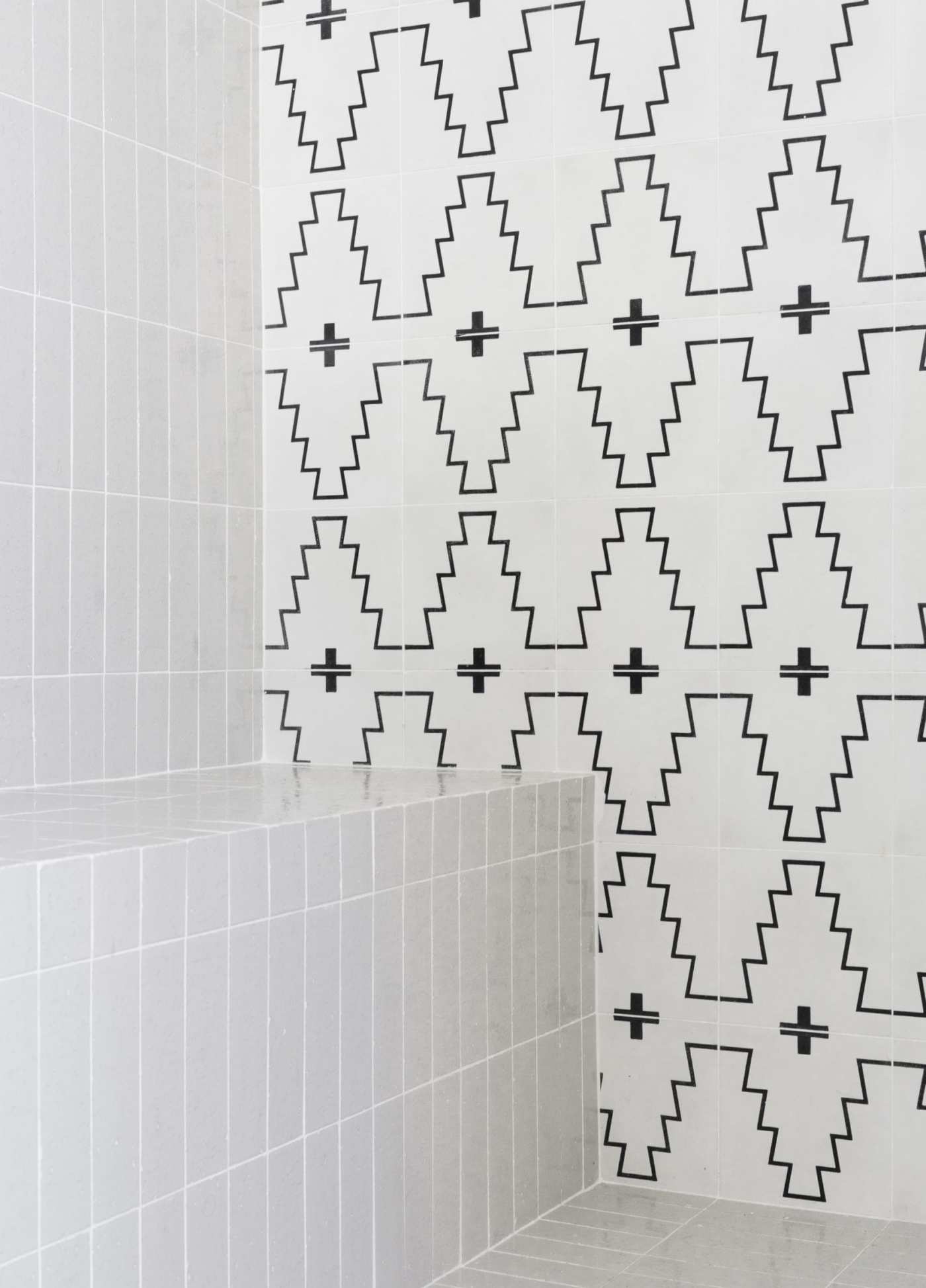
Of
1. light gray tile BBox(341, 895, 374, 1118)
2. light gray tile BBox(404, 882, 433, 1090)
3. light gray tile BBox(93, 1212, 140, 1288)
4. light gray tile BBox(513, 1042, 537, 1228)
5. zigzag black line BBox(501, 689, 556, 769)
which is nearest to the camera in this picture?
light gray tile BBox(93, 1212, 140, 1288)

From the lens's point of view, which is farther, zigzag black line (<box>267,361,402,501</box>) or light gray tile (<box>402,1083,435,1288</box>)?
zigzag black line (<box>267,361,402,501</box>)

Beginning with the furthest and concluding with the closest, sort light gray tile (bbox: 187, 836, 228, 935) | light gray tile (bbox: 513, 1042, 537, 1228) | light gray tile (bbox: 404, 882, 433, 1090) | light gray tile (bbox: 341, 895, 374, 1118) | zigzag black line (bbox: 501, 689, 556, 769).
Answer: zigzag black line (bbox: 501, 689, 556, 769)
light gray tile (bbox: 513, 1042, 537, 1228)
light gray tile (bbox: 404, 882, 433, 1090)
light gray tile (bbox: 341, 895, 374, 1118)
light gray tile (bbox: 187, 836, 228, 935)

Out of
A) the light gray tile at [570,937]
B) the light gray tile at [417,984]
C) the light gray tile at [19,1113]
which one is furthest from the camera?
the light gray tile at [570,937]

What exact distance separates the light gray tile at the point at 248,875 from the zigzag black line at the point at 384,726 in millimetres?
893

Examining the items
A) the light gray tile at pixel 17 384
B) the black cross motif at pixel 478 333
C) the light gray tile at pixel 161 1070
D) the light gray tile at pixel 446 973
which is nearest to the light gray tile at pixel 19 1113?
the light gray tile at pixel 161 1070

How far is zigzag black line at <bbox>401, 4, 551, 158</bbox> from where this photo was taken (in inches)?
104

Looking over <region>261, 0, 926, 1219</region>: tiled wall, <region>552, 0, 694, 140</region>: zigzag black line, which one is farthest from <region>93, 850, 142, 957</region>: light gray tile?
<region>552, 0, 694, 140</region>: zigzag black line

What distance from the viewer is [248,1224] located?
1.79 meters

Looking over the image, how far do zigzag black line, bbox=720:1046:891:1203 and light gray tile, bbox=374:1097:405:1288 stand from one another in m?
0.65

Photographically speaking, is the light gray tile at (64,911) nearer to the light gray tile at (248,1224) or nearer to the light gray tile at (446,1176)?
the light gray tile at (248,1224)

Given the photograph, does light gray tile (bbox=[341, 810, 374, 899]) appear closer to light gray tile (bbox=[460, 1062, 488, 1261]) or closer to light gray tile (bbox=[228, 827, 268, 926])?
light gray tile (bbox=[228, 827, 268, 926])

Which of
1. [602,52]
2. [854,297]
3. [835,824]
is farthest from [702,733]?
[602,52]

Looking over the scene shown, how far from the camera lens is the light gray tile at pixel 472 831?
7.33ft

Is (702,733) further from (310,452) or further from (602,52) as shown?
(602,52)
